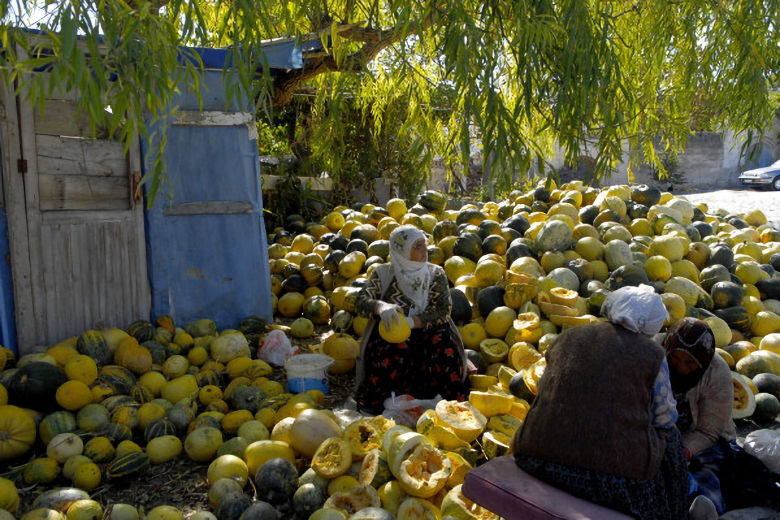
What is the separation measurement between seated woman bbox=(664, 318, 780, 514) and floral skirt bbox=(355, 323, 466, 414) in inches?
67.1

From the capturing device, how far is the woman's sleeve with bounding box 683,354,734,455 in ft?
11.2

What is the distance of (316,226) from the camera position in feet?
29.7

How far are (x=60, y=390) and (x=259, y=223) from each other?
9.04 feet

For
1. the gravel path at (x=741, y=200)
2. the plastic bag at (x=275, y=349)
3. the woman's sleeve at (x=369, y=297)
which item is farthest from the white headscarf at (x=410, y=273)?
the gravel path at (x=741, y=200)

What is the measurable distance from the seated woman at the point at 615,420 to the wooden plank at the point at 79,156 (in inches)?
166

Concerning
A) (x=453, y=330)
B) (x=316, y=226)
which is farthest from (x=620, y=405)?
(x=316, y=226)

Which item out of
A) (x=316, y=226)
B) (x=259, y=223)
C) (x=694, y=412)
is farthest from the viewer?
(x=316, y=226)

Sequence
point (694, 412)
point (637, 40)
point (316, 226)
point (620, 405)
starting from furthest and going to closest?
point (316, 226) → point (637, 40) → point (694, 412) → point (620, 405)

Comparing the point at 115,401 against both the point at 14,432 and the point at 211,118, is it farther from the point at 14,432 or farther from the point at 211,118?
the point at 211,118

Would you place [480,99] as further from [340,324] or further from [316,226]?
[316,226]

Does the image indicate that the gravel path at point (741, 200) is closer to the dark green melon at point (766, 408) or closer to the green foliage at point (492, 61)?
the green foliage at point (492, 61)

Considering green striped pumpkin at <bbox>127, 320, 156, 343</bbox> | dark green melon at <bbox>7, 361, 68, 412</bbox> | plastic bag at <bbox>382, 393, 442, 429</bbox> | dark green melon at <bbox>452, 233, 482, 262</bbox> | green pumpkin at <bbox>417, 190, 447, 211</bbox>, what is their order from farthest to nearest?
green pumpkin at <bbox>417, 190, 447, 211</bbox> → dark green melon at <bbox>452, 233, 482, 262</bbox> → green striped pumpkin at <bbox>127, 320, 156, 343</bbox> → plastic bag at <bbox>382, 393, 442, 429</bbox> → dark green melon at <bbox>7, 361, 68, 412</bbox>

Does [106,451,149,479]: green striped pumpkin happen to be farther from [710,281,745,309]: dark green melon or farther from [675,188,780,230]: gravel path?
[675,188,780,230]: gravel path

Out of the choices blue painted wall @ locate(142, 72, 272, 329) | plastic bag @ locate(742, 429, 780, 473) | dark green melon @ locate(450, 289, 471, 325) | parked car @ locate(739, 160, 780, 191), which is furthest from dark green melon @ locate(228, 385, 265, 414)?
parked car @ locate(739, 160, 780, 191)
